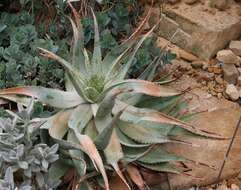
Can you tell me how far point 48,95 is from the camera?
2.41 meters

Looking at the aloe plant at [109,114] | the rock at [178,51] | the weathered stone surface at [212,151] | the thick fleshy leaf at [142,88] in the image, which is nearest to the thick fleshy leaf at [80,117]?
the aloe plant at [109,114]

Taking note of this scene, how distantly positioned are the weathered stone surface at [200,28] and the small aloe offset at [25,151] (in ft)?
3.97

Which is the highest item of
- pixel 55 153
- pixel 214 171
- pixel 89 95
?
pixel 89 95

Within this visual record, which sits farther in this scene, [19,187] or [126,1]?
[126,1]

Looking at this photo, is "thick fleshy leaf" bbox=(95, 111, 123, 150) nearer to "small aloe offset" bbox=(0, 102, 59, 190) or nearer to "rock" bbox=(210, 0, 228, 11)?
"small aloe offset" bbox=(0, 102, 59, 190)

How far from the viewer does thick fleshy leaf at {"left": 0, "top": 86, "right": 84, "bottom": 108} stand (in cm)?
238

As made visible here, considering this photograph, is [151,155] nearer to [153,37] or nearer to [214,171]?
[214,171]

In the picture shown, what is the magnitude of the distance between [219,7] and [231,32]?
0.18 meters

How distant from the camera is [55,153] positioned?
234 cm

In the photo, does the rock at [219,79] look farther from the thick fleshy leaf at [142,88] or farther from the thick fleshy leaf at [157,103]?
the thick fleshy leaf at [142,88]

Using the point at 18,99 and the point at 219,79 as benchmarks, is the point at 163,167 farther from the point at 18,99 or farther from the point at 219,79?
the point at 219,79

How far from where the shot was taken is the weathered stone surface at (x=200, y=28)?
10.3 feet

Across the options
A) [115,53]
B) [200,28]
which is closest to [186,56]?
[200,28]

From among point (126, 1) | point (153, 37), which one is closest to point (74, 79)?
point (153, 37)
